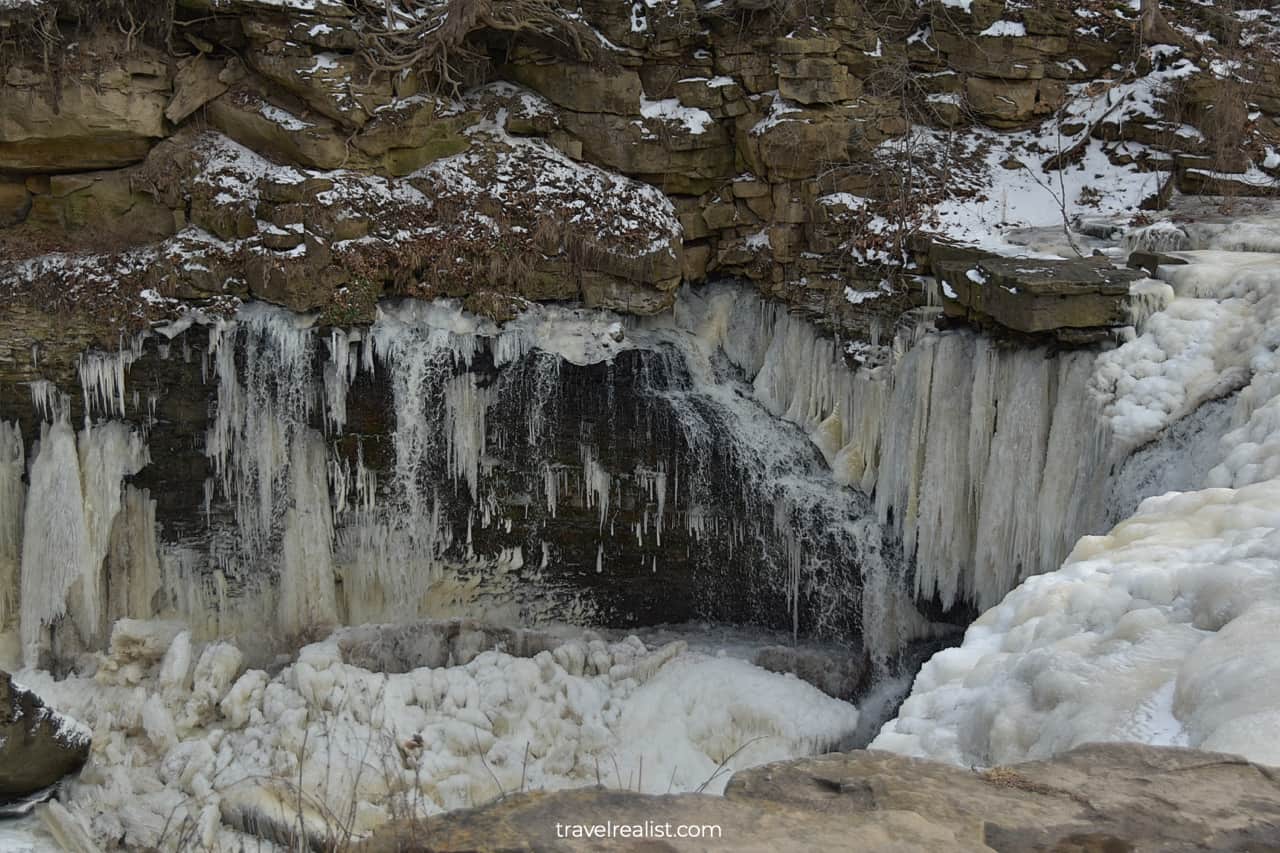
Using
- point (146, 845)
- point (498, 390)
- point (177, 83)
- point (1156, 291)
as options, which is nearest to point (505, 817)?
point (146, 845)

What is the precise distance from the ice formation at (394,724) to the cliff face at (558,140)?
11.5ft

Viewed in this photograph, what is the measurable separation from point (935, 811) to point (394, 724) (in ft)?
26.1

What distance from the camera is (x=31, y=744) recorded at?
848 cm

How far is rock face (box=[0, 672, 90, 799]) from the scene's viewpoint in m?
8.12

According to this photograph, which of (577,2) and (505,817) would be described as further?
(577,2)

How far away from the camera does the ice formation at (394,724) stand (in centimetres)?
931

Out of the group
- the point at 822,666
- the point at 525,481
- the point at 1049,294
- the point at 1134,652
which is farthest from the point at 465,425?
the point at 1134,652

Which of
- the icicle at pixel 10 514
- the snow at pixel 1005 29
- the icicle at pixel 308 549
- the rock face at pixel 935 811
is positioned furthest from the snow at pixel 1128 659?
the icicle at pixel 10 514

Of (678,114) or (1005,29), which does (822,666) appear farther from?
(1005,29)

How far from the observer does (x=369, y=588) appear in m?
11.8

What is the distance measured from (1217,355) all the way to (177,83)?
10093mm

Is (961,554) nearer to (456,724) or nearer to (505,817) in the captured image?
(456,724)

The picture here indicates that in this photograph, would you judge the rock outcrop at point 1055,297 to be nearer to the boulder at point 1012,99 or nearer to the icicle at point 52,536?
the boulder at point 1012,99

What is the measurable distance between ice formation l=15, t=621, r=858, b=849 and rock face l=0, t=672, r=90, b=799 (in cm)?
40
